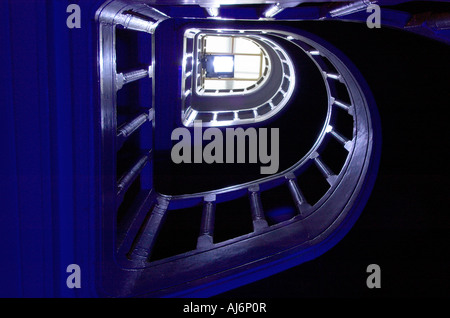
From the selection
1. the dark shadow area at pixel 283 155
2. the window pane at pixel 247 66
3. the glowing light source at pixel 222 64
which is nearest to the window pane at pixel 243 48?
the window pane at pixel 247 66

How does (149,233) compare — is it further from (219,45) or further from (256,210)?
(219,45)

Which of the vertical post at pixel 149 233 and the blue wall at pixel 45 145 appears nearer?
the blue wall at pixel 45 145

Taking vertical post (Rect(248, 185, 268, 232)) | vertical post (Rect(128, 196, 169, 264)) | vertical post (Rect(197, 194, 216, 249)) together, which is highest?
vertical post (Rect(248, 185, 268, 232))

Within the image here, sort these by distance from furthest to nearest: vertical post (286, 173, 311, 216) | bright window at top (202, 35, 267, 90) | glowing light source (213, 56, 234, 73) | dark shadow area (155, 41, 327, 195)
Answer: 1. bright window at top (202, 35, 267, 90)
2. glowing light source (213, 56, 234, 73)
3. dark shadow area (155, 41, 327, 195)
4. vertical post (286, 173, 311, 216)

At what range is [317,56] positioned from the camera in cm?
456

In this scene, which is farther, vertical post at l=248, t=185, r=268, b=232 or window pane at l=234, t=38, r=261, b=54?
window pane at l=234, t=38, r=261, b=54

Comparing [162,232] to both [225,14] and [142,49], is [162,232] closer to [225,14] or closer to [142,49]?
[142,49]

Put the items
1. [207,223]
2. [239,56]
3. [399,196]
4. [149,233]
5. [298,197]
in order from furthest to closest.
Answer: [239,56] → [298,197] → [207,223] → [149,233] → [399,196]

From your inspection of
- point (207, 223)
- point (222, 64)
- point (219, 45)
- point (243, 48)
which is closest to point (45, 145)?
point (207, 223)

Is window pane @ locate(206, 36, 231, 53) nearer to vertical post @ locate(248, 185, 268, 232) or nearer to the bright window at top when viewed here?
the bright window at top

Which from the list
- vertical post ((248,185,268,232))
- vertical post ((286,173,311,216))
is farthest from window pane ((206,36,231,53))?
vertical post ((248,185,268,232))

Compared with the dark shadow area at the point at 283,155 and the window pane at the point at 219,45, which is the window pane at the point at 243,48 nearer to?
the window pane at the point at 219,45

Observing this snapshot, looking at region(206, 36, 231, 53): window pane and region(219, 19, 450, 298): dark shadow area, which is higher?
region(206, 36, 231, 53): window pane

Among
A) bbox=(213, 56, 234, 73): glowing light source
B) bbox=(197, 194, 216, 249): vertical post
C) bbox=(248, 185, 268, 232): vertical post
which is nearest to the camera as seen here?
bbox=(197, 194, 216, 249): vertical post
